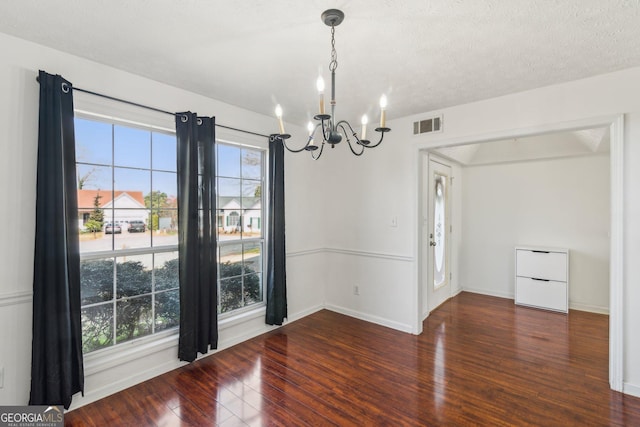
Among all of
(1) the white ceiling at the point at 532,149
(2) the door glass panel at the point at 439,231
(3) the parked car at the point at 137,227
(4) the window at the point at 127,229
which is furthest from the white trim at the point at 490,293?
(3) the parked car at the point at 137,227

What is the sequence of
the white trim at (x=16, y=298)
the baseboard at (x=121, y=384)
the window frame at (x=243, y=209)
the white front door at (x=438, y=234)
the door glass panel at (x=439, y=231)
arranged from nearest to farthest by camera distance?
the white trim at (x=16, y=298)
the baseboard at (x=121, y=384)
the window frame at (x=243, y=209)
the white front door at (x=438, y=234)
the door glass panel at (x=439, y=231)

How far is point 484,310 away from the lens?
14.2ft

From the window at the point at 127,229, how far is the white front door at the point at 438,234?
265cm

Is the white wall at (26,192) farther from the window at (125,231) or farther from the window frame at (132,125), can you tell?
the window at (125,231)

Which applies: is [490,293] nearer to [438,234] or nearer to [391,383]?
[438,234]

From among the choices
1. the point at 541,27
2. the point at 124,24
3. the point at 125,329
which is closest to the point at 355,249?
the point at 125,329

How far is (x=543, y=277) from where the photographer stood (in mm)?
4367

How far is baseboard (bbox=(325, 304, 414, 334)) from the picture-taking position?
3674mm

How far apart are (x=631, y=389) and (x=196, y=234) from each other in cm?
379

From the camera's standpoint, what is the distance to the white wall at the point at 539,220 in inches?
166

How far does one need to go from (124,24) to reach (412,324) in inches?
150

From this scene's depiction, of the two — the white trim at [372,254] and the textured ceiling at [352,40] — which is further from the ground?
the textured ceiling at [352,40]

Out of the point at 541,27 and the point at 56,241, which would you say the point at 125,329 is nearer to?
the point at 56,241

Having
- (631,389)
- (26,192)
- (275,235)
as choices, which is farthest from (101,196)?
(631,389)
